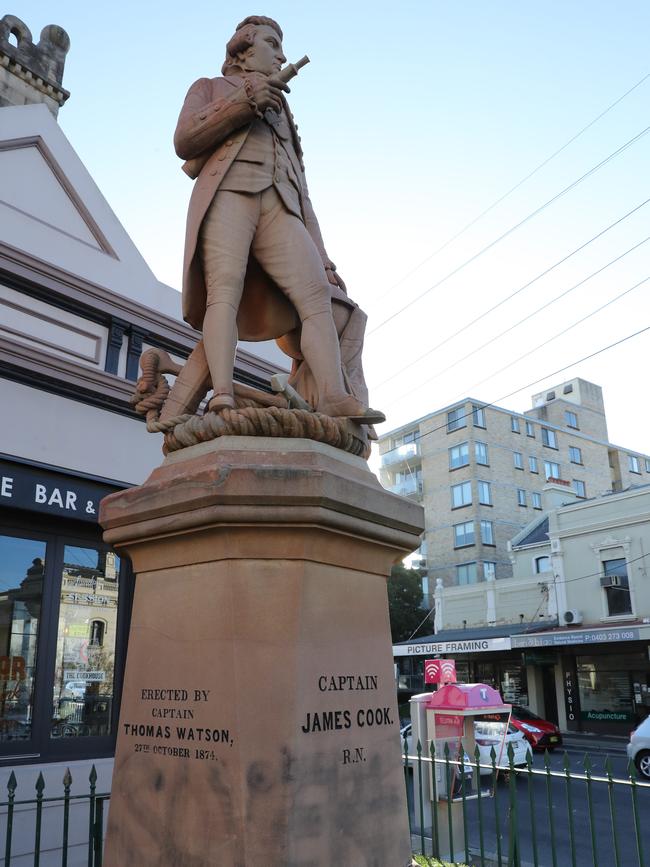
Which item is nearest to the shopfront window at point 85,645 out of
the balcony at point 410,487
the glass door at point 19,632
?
the glass door at point 19,632

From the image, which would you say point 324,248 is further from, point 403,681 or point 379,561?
point 403,681

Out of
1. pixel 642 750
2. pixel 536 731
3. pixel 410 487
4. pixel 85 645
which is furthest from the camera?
pixel 410 487

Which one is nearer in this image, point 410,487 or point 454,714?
point 454,714

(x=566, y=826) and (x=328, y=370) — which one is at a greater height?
(x=328, y=370)

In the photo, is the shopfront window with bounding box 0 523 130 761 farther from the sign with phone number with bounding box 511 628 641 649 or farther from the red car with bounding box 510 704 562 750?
the sign with phone number with bounding box 511 628 641 649

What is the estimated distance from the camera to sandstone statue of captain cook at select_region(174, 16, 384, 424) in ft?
12.8

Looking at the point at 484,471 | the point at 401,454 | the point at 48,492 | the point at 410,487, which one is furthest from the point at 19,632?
the point at 401,454

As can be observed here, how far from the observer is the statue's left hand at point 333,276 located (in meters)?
4.46

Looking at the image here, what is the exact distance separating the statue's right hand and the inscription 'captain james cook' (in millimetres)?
2956

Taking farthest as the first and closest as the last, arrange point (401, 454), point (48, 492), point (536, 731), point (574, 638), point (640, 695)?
1. point (401, 454)
2. point (574, 638)
3. point (640, 695)
4. point (536, 731)
5. point (48, 492)

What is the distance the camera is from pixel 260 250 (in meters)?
4.10

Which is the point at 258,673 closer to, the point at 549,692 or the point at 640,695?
the point at 640,695

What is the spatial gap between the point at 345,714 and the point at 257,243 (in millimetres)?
2524

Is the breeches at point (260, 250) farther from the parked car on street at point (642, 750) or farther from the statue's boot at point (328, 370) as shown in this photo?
the parked car on street at point (642, 750)
